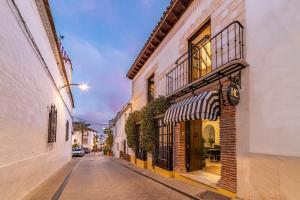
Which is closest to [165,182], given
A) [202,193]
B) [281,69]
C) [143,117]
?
[202,193]

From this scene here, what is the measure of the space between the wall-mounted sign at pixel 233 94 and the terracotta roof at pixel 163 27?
16.6 feet

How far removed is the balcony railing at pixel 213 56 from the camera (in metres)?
6.72

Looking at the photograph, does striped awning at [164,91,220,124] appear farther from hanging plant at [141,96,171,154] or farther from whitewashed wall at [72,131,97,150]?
whitewashed wall at [72,131,97,150]

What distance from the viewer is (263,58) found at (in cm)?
575

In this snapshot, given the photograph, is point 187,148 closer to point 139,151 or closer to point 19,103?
point 19,103

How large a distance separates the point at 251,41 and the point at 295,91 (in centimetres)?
181

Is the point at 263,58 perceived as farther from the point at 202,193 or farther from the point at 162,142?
the point at 162,142

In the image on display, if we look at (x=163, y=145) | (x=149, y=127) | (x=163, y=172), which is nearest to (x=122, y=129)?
(x=149, y=127)

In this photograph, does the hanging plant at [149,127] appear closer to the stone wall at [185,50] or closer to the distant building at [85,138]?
the stone wall at [185,50]

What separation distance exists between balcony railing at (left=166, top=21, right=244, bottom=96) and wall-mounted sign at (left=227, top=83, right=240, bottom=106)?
26.7 inches

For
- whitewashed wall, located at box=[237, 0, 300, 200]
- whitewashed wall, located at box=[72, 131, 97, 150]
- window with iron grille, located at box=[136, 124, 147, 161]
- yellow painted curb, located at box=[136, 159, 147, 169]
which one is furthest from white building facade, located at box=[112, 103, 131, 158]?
whitewashed wall, located at box=[72, 131, 97, 150]

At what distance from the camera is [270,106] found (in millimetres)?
5496

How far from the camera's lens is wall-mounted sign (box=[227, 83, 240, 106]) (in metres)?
6.02

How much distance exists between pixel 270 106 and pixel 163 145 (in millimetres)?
7025
